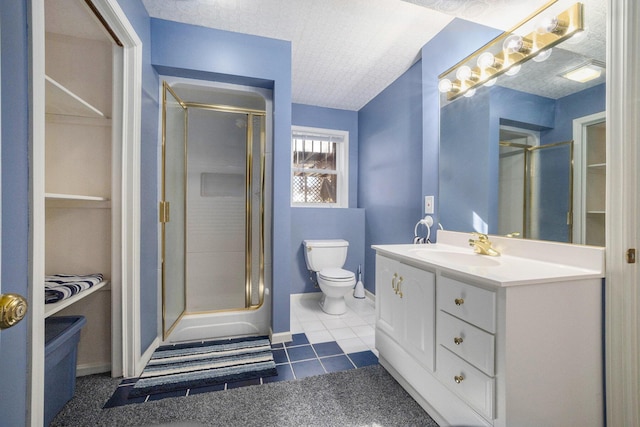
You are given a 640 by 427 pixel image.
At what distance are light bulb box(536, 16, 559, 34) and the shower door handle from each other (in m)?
2.54

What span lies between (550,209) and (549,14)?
3.17 feet

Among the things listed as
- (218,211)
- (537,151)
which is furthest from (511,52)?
(218,211)

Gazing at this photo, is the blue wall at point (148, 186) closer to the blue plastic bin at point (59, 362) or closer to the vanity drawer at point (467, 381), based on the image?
the blue plastic bin at point (59, 362)

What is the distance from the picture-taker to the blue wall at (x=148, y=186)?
5.43 feet

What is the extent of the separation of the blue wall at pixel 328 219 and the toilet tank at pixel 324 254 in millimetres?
163

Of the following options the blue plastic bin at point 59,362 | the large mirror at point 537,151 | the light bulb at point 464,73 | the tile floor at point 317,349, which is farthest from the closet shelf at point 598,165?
the blue plastic bin at point 59,362

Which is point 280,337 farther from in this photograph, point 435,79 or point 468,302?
point 435,79

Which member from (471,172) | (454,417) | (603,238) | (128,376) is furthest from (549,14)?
(128,376)

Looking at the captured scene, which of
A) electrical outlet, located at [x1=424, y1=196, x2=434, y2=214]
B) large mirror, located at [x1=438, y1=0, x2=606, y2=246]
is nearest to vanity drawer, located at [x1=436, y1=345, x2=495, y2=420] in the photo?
large mirror, located at [x1=438, y1=0, x2=606, y2=246]

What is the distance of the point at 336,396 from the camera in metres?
1.45

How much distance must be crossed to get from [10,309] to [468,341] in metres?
1.37

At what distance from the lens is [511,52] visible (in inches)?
56.7

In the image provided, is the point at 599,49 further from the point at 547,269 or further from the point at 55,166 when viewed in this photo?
the point at 55,166

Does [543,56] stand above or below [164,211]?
above
